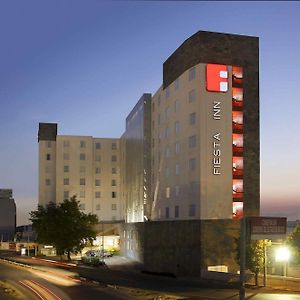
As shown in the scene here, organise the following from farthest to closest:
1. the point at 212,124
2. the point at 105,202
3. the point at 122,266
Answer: the point at 105,202 → the point at 122,266 → the point at 212,124

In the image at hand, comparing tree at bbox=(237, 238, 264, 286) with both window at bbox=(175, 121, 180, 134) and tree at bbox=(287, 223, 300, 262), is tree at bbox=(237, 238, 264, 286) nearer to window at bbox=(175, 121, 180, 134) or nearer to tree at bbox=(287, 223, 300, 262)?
tree at bbox=(287, 223, 300, 262)

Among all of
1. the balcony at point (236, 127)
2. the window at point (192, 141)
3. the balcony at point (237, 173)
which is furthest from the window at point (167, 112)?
the balcony at point (237, 173)

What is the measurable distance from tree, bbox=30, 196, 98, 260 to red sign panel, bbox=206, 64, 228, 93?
1805 inches

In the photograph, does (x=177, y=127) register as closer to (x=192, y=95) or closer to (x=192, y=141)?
(x=192, y=141)

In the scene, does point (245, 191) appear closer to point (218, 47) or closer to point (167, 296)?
point (218, 47)

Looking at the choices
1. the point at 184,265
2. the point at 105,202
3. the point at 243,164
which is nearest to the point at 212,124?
the point at 243,164

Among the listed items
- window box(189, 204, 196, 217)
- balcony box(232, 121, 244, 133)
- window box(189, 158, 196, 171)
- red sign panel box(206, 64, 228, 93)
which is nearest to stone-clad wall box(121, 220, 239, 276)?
window box(189, 204, 196, 217)

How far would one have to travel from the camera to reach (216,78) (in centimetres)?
7038

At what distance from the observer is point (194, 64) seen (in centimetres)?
7138

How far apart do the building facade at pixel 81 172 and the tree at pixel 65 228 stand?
1327 inches

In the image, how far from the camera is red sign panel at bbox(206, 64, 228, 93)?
70125mm

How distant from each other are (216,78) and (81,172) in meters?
77.2

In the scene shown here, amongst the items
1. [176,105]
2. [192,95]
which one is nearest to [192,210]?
[192,95]

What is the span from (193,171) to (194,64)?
14.9 meters
